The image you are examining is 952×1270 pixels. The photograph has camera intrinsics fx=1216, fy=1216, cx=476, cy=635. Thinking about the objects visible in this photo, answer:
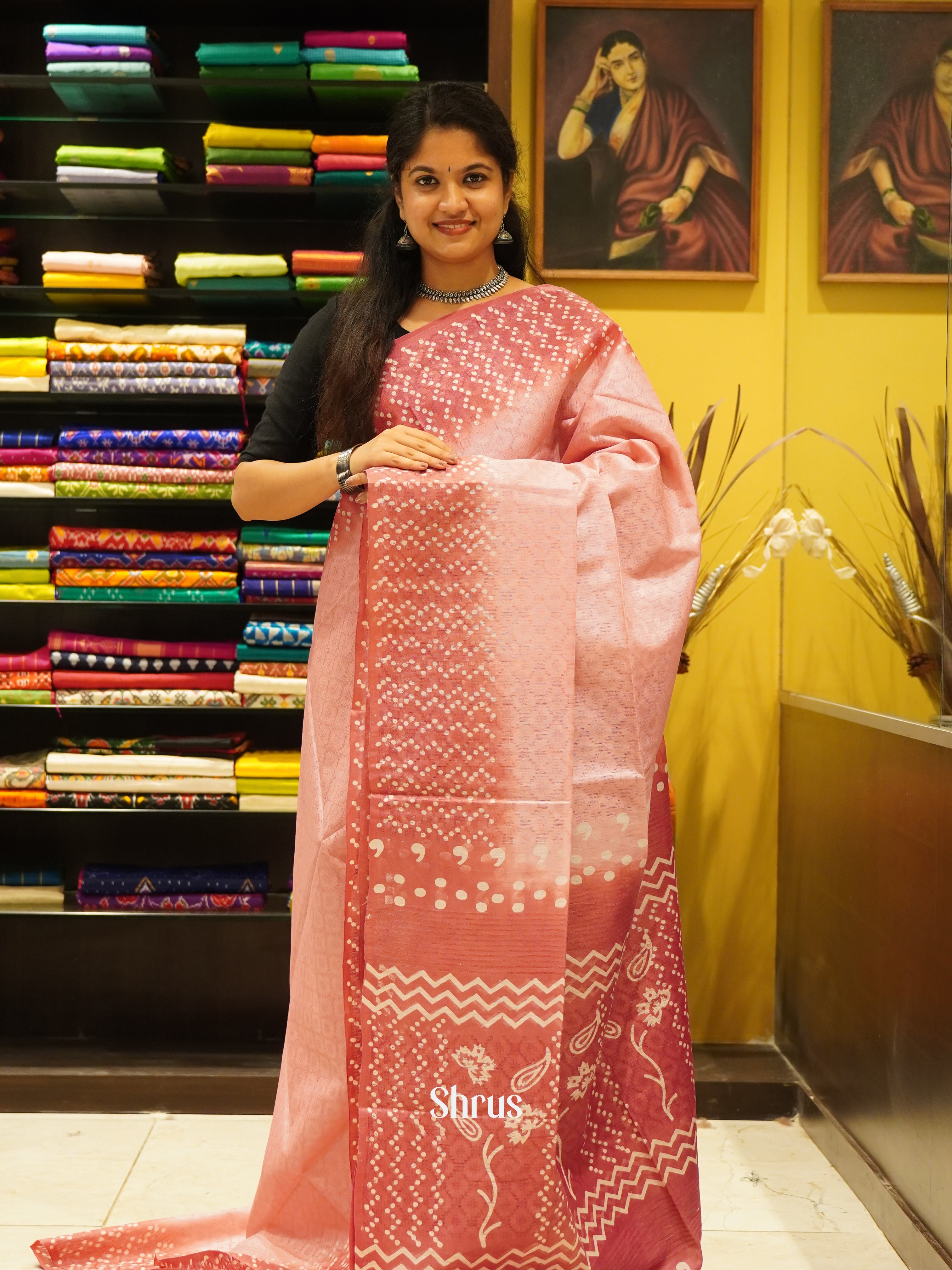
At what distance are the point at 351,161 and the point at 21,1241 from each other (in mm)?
2112

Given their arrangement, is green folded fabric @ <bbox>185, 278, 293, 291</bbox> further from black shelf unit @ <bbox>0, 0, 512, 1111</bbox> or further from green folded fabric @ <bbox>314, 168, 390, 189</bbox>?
green folded fabric @ <bbox>314, 168, 390, 189</bbox>

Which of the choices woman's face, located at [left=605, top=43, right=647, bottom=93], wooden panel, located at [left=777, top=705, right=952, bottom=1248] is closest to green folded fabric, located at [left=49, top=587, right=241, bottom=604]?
wooden panel, located at [left=777, top=705, right=952, bottom=1248]

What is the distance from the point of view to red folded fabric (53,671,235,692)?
2.66m

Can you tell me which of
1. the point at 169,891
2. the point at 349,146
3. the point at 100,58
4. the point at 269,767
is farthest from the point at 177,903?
the point at 100,58

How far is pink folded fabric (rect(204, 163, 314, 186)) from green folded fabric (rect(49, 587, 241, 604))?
87cm

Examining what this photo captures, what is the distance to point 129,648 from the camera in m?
2.67

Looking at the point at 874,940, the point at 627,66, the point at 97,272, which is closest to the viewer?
the point at 874,940

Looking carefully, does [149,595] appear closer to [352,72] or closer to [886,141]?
[352,72]

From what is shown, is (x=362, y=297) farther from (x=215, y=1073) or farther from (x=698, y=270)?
(x=215, y=1073)

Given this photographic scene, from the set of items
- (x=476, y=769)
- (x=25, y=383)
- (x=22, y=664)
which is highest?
(x=25, y=383)

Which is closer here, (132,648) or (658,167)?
(132,648)

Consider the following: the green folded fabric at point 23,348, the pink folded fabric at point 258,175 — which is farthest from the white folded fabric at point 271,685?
the pink folded fabric at point 258,175

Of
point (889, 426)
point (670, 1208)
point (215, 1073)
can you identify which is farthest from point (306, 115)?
point (670, 1208)

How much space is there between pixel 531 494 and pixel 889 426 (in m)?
0.84
